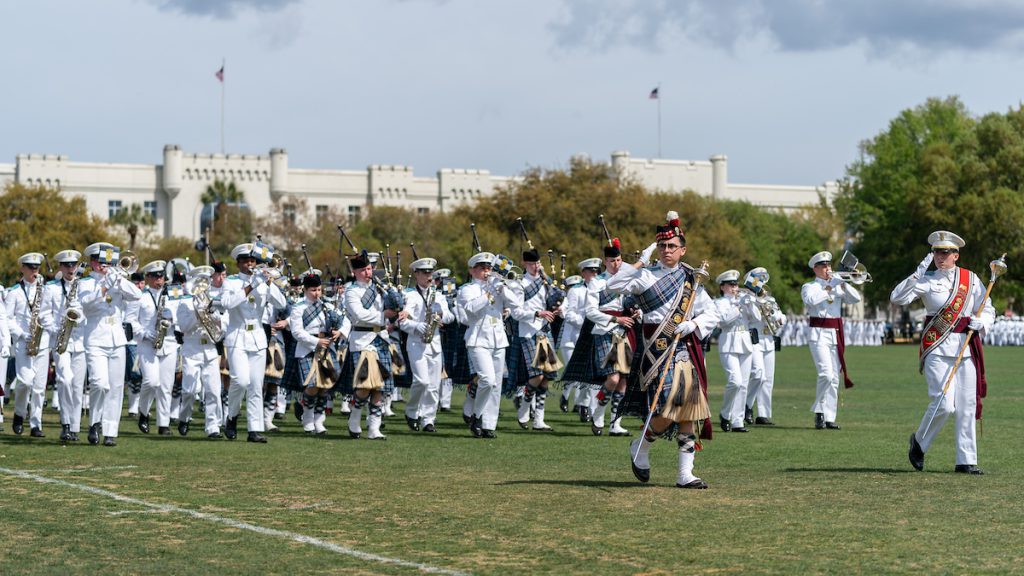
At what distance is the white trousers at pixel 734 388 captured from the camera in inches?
738

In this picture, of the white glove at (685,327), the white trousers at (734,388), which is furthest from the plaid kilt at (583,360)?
the white glove at (685,327)

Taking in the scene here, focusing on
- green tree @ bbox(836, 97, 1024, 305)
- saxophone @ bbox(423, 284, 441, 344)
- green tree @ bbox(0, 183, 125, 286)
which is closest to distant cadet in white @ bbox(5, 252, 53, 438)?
saxophone @ bbox(423, 284, 441, 344)

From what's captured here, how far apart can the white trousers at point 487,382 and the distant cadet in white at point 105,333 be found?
4.00m

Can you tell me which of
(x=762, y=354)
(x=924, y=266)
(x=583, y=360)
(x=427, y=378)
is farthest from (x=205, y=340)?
(x=924, y=266)

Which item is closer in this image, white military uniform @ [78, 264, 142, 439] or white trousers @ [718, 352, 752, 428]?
white military uniform @ [78, 264, 142, 439]

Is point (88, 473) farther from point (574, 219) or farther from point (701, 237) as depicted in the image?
point (701, 237)

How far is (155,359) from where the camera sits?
61.8 ft

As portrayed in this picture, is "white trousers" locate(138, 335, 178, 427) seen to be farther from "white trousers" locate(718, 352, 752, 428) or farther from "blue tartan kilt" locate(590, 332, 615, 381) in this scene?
"white trousers" locate(718, 352, 752, 428)

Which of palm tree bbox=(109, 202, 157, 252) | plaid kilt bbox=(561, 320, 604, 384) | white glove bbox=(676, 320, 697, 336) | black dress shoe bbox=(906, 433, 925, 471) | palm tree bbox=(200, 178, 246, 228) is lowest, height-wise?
black dress shoe bbox=(906, 433, 925, 471)

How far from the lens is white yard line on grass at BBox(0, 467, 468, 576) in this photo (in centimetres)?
855

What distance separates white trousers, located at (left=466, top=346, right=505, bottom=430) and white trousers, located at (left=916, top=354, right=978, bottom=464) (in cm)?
588

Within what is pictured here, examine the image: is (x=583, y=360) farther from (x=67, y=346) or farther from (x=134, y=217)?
(x=134, y=217)

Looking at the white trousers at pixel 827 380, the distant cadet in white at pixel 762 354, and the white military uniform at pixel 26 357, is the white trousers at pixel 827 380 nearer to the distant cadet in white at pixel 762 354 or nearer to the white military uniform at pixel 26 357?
the distant cadet in white at pixel 762 354

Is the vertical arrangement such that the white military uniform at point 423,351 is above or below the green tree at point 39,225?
below
